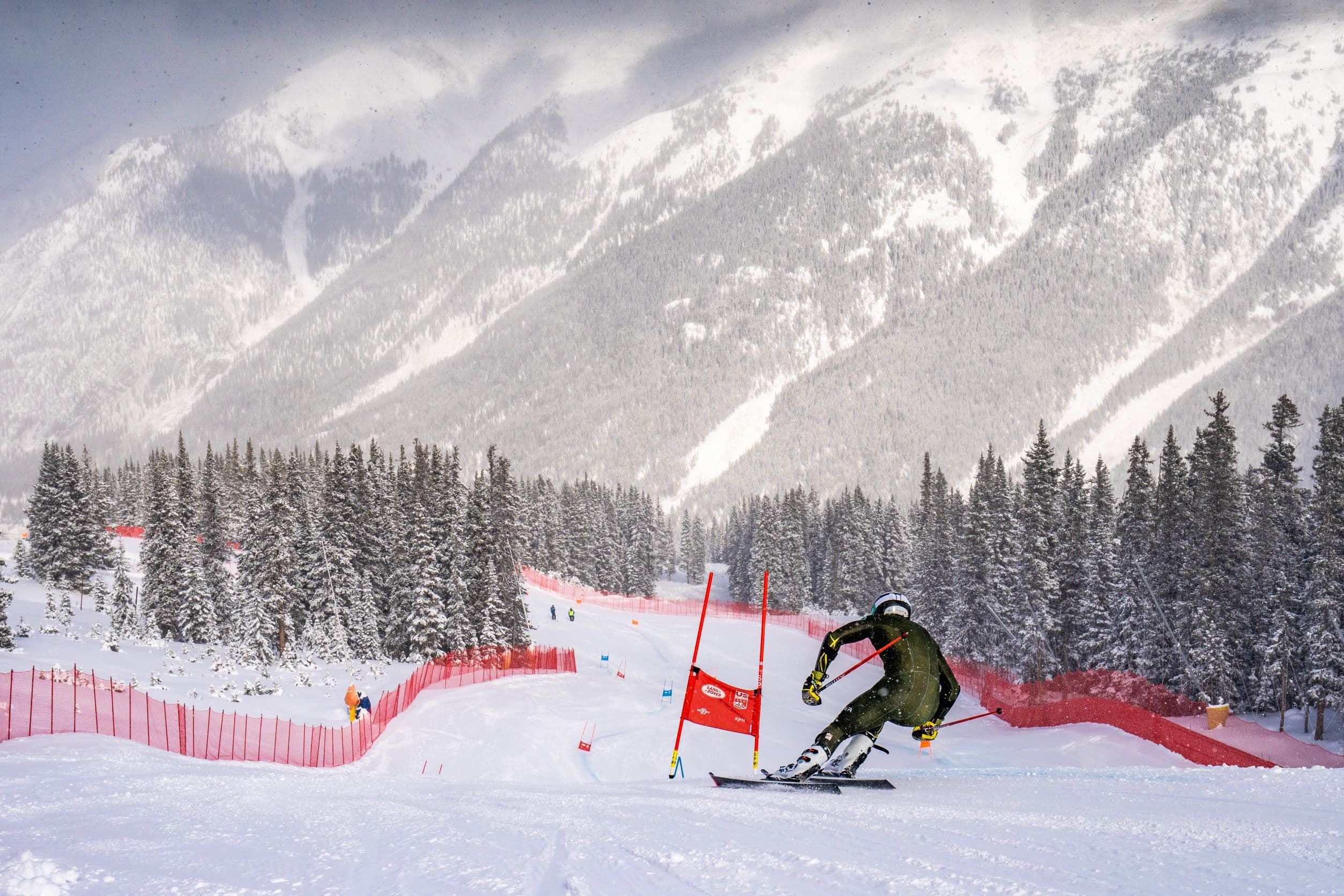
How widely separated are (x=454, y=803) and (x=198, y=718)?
14815 millimetres

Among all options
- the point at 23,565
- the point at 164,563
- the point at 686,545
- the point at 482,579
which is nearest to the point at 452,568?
the point at 482,579

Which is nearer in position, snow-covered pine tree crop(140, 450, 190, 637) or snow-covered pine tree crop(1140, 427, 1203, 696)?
snow-covered pine tree crop(1140, 427, 1203, 696)

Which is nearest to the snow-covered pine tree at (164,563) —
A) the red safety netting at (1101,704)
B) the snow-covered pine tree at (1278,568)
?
the red safety netting at (1101,704)

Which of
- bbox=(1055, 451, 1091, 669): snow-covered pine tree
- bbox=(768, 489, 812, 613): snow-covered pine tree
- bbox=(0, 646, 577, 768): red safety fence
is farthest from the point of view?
bbox=(768, 489, 812, 613): snow-covered pine tree

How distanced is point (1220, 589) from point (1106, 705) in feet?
51.4

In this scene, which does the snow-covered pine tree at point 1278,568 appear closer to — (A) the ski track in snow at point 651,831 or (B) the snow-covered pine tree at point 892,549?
(A) the ski track in snow at point 651,831

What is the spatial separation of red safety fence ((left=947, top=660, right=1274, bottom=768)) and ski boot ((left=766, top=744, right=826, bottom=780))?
14.4 metres

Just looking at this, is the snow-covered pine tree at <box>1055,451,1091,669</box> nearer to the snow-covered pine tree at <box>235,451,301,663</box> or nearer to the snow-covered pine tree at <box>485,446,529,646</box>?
the snow-covered pine tree at <box>485,446,529,646</box>

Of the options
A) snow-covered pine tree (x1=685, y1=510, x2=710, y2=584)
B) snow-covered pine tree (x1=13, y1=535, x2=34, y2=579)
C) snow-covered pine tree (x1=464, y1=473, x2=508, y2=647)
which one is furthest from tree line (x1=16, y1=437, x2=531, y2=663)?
snow-covered pine tree (x1=685, y1=510, x2=710, y2=584)

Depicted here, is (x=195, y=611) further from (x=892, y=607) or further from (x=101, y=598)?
(x=892, y=607)

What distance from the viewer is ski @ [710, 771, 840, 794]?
8984mm

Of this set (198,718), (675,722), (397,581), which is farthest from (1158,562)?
(198,718)

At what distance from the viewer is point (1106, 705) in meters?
26.2

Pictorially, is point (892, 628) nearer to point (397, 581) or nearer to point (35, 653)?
point (35, 653)
